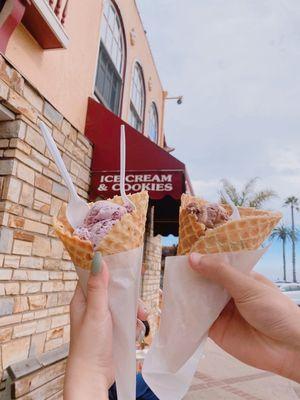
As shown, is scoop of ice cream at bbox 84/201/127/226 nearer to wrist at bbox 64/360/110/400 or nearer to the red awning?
wrist at bbox 64/360/110/400

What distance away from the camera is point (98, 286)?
1.36 m

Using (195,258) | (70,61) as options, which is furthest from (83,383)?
(70,61)

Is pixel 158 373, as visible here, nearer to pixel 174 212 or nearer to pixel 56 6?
pixel 56 6

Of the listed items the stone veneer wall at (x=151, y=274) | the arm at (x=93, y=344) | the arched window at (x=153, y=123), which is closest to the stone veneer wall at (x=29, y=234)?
the arm at (x=93, y=344)

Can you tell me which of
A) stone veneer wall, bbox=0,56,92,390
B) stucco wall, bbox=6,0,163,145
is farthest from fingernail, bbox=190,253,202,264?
stucco wall, bbox=6,0,163,145

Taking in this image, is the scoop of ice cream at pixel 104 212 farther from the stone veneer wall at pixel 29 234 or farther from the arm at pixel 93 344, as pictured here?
the stone veneer wall at pixel 29 234

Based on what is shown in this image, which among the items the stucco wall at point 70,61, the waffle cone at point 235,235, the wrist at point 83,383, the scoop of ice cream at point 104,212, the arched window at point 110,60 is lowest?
the wrist at point 83,383

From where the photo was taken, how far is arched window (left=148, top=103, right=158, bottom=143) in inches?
406

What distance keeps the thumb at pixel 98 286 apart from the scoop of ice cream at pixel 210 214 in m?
0.57

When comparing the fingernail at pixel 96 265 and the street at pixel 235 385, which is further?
the street at pixel 235 385

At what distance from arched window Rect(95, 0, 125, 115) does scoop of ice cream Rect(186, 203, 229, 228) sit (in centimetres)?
471

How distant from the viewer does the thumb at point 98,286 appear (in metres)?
1.36

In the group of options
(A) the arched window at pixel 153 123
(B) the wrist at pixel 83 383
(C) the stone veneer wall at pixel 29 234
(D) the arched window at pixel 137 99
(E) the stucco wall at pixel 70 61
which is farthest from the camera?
(A) the arched window at pixel 153 123

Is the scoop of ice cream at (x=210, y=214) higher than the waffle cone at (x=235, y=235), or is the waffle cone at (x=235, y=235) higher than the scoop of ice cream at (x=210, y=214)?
the scoop of ice cream at (x=210, y=214)
